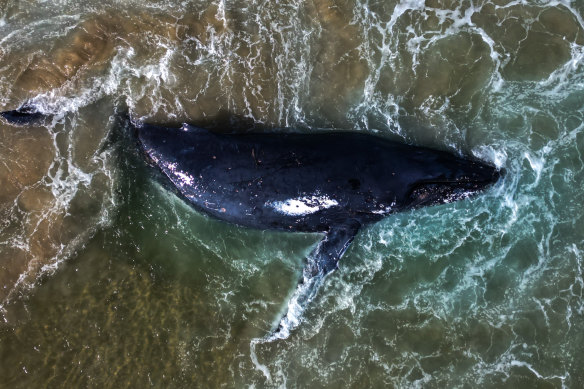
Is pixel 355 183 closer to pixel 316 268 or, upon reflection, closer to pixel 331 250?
pixel 331 250

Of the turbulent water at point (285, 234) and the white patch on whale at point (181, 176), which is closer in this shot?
the white patch on whale at point (181, 176)

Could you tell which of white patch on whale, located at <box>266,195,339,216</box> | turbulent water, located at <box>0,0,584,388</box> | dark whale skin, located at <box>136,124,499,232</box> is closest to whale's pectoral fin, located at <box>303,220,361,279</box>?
dark whale skin, located at <box>136,124,499,232</box>

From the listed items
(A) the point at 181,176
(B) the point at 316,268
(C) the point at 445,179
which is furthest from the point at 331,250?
(A) the point at 181,176

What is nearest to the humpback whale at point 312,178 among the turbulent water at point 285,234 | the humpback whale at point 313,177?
the humpback whale at point 313,177

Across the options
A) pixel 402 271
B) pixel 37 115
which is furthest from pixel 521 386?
pixel 37 115

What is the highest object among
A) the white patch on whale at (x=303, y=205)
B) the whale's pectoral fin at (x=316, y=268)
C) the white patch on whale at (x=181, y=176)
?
the white patch on whale at (x=181, y=176)

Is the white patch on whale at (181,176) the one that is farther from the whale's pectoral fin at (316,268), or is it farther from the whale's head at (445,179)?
the whale's head at (445,179)

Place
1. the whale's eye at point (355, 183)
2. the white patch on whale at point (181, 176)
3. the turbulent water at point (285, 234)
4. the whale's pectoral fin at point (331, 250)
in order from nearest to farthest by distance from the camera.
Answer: the whale's eye at point (355, 183), the white patch on whale at point (181, 176), the whale's pectoral fin at point (331, 250), the turbulent water at point (285, 234)
